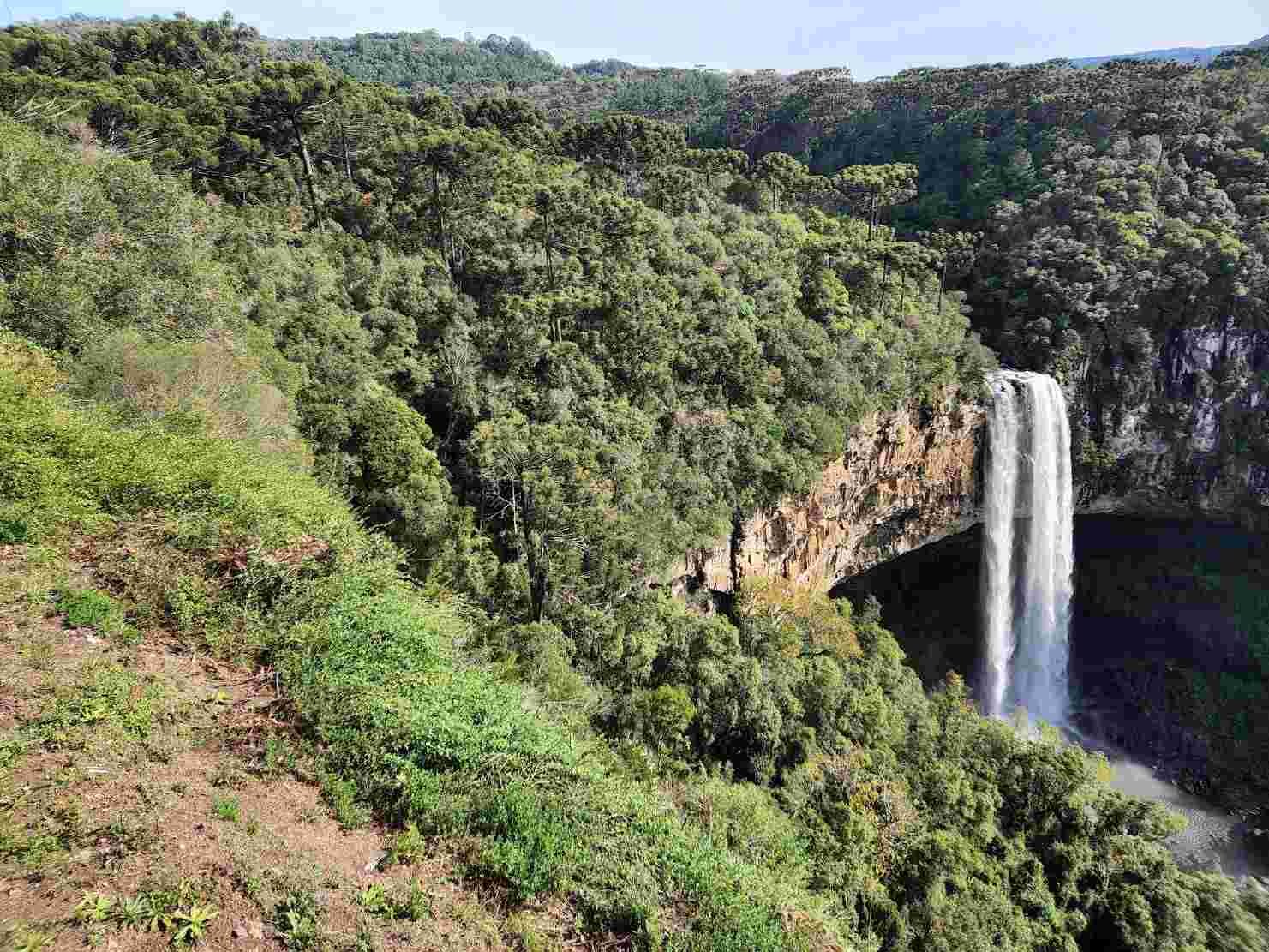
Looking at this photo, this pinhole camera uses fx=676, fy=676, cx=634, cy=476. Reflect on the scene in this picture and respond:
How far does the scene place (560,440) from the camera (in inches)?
694

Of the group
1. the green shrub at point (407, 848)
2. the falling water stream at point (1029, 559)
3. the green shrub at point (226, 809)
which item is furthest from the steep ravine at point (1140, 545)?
the green shrub at point (226, 809)

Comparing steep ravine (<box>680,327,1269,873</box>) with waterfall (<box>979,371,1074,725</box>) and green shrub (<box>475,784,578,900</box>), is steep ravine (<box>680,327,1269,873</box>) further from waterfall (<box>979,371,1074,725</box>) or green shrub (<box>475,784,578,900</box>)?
green shrub (<box>475,784,578,900</box>)

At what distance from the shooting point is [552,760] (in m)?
8.92

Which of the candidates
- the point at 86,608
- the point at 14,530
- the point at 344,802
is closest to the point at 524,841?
the point at 344,802

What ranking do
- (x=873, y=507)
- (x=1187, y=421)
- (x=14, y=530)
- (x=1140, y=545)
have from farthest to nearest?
(x=1140, y=545) < (x=1187, y=421) < (x=873, y=507) < (x=14, y=530)

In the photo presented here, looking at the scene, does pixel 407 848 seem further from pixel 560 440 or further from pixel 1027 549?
pixel 1027 549

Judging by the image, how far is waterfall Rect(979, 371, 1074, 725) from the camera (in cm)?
3016

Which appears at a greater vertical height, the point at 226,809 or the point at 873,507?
the point at 226,809

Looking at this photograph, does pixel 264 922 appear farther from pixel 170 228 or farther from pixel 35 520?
pixel 170 228

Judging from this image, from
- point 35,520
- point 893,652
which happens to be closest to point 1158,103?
point 893,652

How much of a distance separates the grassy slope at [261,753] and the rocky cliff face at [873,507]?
14938mm

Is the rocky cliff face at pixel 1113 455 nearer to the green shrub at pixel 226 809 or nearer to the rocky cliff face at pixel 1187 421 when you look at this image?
the rocky cliff face at pixel 1187 421

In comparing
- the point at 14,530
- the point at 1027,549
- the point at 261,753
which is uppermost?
the point at 14,530

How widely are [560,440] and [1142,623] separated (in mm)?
32557
